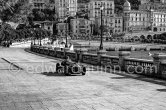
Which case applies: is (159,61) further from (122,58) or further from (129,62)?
(122,58)

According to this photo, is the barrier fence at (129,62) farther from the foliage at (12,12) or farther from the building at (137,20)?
the building at (137,20)

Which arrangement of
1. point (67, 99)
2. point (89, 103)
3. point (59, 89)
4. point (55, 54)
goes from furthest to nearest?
point (55, 54)
point (59, 89)
point (67, 99)
point (89, 103)

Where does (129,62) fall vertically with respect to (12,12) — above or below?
below

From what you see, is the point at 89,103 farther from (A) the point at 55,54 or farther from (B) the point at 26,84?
(A) the point at 55,54

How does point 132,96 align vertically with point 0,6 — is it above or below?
below

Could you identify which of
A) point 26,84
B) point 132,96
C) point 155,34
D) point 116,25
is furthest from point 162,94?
point 116,25

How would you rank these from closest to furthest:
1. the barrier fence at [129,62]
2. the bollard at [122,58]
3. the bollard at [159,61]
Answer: the bollard at [159,61]
the barrier fence at [129,62]
the bollard at [122,58]

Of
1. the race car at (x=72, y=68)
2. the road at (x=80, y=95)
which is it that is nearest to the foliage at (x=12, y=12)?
the race car at (x=72, y=68)

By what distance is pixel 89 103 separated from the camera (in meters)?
11.1

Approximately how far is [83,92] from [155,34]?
158140 mm

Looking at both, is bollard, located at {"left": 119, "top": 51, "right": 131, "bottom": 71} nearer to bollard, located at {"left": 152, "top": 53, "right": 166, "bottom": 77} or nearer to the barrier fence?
the barrier fence

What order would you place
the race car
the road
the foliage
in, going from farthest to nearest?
the foliage
the race car
the road

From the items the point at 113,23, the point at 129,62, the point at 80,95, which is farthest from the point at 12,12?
the point at 113,23

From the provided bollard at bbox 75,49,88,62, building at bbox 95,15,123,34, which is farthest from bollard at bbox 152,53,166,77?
building at bbox 95,15,123,34
